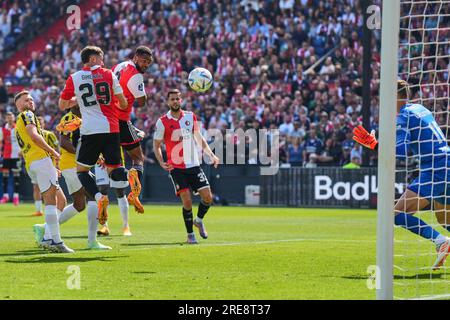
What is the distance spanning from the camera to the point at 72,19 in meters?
41.2

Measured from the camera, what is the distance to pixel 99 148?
1355 centimetres

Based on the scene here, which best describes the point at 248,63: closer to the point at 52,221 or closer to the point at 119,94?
the point at 119,94

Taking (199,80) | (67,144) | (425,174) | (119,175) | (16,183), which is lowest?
(16,183)

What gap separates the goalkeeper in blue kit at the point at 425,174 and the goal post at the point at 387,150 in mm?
3299

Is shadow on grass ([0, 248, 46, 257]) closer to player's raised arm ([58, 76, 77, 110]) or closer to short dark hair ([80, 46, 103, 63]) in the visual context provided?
player's raised arm ([58, 76, 77, 110])

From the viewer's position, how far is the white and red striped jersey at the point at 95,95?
1335 centimetres

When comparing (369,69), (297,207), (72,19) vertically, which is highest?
(72,19)

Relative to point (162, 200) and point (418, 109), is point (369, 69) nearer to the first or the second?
point (162, 200)

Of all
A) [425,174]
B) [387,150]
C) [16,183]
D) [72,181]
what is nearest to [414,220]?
[425,174]

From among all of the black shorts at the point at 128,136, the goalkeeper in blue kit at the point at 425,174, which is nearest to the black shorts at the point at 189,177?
the black shorts at the point at 128,136

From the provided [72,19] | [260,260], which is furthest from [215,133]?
[260,260]

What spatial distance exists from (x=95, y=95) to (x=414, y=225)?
4872 mm

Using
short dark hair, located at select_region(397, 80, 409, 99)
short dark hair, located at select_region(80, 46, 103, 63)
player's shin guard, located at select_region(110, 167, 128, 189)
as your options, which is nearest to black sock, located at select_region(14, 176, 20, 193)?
player's shin guard, located at select_region(110, 167, 128, 189)
